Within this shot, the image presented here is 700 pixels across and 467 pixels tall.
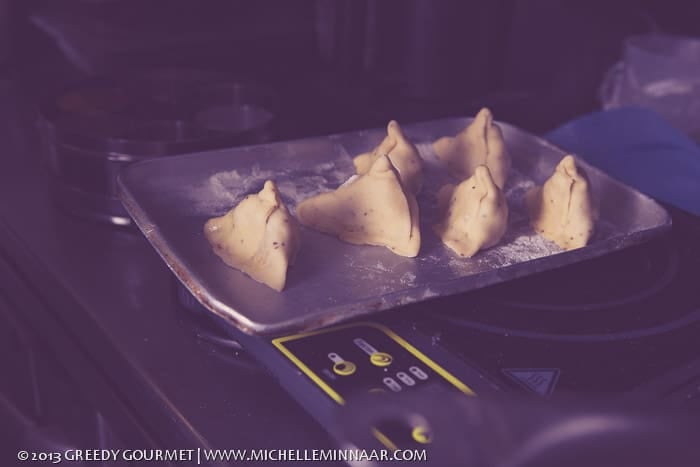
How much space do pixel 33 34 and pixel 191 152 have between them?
62 cm

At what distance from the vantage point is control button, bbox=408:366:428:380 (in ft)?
1.94

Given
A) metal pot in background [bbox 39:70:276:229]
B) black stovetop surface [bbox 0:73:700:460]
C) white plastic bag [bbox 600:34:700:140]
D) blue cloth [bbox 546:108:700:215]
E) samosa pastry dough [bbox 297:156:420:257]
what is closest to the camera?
black stovetop surface [bbox 0:73:700:460]

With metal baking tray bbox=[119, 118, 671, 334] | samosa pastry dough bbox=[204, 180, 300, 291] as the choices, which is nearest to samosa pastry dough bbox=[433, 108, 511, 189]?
metal baking tray bbox=[119, 118, 671, 334]

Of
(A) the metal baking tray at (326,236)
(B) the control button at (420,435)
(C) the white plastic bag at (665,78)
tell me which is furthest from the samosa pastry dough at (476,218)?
(C) the white plastic bag at (665,78)

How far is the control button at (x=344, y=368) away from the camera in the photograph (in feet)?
1.93

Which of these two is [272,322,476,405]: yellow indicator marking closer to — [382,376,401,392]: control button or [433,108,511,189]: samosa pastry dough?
[382,376,401,392]: control button

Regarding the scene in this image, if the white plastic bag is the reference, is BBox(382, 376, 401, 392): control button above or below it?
below

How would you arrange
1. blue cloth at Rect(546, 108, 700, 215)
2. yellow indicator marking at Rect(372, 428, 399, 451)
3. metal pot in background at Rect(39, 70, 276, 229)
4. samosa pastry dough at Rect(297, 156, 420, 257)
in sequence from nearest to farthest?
1. yellow indicator marking at Rect(372, 428, 399, 451)
2. samosa pastry dough at Rect(297, 156, 420, 257)
3. metal pot in background at Rect(39, 70, 276, 229)
4. blue cloth at Rect(546, 108, 700, 215)

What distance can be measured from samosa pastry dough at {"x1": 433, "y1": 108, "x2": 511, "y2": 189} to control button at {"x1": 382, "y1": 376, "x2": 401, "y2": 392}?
38 cm

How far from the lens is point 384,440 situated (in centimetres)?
52

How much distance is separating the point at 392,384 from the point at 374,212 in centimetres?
22


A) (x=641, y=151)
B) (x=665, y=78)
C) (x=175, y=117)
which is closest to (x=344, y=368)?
(x=175, y=117)

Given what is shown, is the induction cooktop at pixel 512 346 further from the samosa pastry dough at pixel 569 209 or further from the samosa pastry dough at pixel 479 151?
the samosa pastry dough at pixel 479 151

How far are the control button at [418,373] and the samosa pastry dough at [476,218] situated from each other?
0.19 meters
